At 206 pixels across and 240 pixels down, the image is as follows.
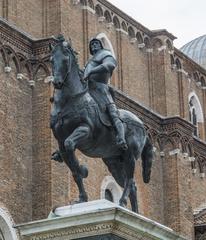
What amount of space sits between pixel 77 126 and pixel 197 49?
106 feet

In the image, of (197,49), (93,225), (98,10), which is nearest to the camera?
(93,225)

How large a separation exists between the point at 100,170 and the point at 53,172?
308 cm

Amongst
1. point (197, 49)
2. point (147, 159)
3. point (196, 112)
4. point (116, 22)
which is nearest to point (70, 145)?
point (147, 159)

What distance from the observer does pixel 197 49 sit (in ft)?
136

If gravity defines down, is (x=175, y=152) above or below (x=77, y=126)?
above

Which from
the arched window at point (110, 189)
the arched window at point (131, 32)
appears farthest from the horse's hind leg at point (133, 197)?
the arched window at point (131, 32)

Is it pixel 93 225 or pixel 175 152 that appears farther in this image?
pixel 175 152

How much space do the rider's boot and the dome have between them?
30747 millimetres

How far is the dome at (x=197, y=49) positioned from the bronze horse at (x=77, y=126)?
30.7 meters

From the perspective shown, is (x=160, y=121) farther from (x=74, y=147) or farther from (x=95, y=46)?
(x=74, y=147)

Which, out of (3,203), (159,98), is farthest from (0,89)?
(159,98)

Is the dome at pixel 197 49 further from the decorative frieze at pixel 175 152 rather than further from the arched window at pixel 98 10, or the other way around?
the arched window at pixel 98 10

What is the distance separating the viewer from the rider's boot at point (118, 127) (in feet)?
31.4

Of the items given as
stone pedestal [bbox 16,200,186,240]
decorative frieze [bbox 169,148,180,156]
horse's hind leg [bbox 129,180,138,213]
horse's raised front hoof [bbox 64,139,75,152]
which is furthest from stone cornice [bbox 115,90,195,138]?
stone pedestal [bbox 16,200,186,240]
